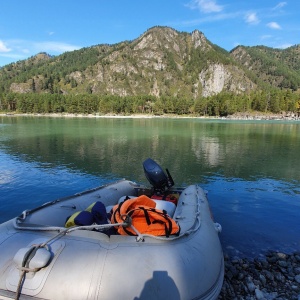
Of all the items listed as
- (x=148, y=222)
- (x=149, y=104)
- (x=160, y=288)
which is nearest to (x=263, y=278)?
(x=148, y=222)

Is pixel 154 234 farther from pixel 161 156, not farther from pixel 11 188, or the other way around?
pixel 161 156

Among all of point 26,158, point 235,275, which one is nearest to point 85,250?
point 235,275

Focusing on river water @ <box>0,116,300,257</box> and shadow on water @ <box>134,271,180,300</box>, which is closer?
shadow on water @ <box>134,271,180,300</box>

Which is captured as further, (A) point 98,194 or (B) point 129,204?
(A) point 98,194

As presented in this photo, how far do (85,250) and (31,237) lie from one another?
116 cm

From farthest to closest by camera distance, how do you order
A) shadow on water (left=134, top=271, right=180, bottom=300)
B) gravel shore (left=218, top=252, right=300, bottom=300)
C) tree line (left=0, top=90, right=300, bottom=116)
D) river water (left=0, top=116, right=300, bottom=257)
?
tree line (left=0, top=90, right=300, bottom=116) < river water (left=0, top=116, right=300, bottom=257) < gravel shore (left=218, top=252, right=300, bottom=300) < shadow on water (left=134, top=271, right=180, bottom=300)

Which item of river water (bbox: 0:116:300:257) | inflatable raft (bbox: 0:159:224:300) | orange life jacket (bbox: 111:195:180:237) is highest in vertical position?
orange life jacket (bbox: 111:195:180:237)

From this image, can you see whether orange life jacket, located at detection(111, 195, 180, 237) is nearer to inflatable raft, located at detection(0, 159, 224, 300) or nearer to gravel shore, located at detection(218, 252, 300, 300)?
inflatable raft, located at detection(0, 159, 224, 300)

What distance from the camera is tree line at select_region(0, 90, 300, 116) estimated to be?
144125 mm

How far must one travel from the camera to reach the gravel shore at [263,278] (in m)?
6.73

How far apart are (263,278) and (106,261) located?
5.08m

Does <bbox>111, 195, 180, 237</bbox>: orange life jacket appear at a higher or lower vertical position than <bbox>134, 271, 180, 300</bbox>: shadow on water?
higher

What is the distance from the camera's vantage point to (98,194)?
9508mm

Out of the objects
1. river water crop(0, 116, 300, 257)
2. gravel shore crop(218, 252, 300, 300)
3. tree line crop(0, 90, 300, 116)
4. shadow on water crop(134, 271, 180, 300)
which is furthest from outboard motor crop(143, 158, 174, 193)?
tree line crop(0, 90, 300, 116)
